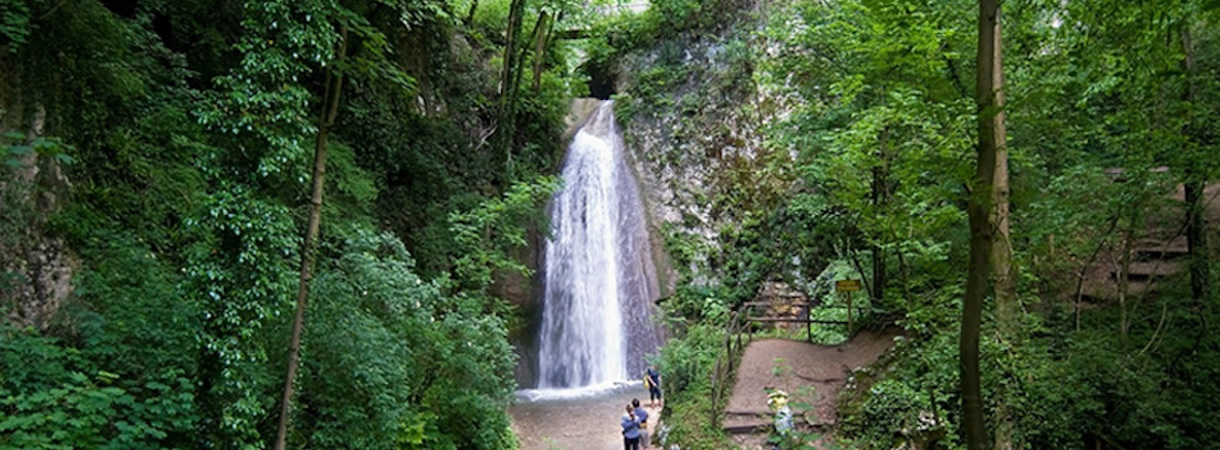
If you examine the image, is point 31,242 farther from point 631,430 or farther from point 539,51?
point 539,51

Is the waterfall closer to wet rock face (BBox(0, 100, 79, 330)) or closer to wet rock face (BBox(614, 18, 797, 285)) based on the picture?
wet rock face (BBox(614, 18, 797, 285))

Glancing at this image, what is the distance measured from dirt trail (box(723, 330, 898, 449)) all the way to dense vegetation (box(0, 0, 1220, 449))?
439 millimetres

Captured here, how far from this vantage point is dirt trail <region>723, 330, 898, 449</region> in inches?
366

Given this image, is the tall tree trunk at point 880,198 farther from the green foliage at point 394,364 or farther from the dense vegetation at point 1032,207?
the green foliage at point 394,364

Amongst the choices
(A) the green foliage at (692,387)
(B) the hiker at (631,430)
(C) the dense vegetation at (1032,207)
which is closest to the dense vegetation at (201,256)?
(B) the hiker at (631,430)

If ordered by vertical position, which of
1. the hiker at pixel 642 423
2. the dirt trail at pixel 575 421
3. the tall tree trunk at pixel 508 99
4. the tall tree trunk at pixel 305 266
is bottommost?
the dirt trail at pixel 575 421

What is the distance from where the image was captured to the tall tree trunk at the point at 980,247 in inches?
127

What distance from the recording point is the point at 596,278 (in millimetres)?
18156

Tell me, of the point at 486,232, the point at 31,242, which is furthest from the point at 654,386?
the point at 31,242

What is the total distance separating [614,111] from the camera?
21953 millimetres

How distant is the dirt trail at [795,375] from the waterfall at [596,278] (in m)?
5.10

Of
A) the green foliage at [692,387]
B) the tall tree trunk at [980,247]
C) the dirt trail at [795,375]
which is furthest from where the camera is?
the dirt trail at [795,375]

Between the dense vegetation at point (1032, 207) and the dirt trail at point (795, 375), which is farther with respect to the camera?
the dirt trail at point (795, 375)

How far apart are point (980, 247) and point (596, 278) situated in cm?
1515
